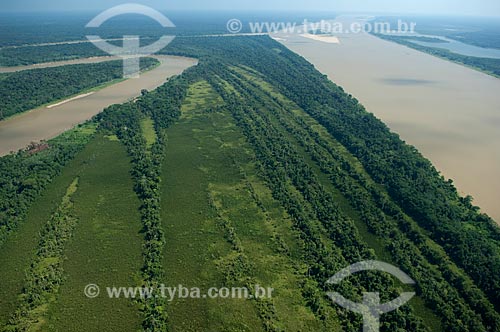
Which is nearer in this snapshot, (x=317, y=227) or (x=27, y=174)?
(x=317, y=227)

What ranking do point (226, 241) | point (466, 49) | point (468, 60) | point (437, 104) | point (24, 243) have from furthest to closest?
point (466, 49)
point (468, 60)
point (437, 104)
point (226, 241)
point (24, 243)

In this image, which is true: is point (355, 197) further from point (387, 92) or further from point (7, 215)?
point (387, 92)

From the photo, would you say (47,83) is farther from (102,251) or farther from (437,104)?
(437,104)

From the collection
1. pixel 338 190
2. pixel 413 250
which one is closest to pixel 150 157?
pixel 338 190

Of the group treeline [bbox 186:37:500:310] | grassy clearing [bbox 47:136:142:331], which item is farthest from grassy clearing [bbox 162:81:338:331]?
treeline [bbox 186:37:500:310]

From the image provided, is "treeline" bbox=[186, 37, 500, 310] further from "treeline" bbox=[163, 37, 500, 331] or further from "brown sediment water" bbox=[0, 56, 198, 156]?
"brown sediment water" bbox=[0, 56, 198, 156]

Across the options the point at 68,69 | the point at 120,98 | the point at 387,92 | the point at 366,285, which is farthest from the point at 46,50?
the point at 366,285
